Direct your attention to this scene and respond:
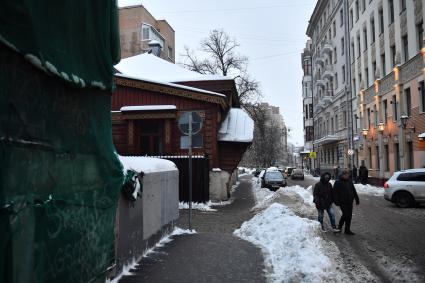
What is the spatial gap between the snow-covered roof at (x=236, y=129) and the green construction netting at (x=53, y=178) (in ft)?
49.6

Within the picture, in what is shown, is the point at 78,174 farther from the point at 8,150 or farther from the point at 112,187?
the point at 8,150

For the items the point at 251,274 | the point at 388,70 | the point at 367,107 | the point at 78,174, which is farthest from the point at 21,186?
the point at 367,107

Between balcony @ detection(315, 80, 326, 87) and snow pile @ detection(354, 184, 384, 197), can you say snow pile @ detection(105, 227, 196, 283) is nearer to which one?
snow pile @ detection(354, 184, 384, 197)

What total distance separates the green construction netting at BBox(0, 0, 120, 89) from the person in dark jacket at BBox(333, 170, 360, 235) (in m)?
7.43

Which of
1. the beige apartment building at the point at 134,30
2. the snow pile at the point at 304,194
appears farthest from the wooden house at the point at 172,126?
the beige apartment building at the point at 134,30

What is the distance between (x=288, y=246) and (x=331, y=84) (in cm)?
4948

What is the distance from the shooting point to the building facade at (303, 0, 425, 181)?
26484 mm

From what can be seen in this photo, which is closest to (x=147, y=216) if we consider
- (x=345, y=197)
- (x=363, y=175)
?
(x=345, y=197)

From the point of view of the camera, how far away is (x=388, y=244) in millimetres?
9414

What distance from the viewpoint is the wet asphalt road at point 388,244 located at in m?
6.94

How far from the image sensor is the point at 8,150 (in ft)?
10.5

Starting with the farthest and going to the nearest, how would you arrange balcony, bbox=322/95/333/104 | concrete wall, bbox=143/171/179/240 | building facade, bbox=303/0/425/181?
balcony, bbox=322/95/333/104 → building facade, bbox=303/0/425/181 → concrete wall, bbox=143/171/179/240

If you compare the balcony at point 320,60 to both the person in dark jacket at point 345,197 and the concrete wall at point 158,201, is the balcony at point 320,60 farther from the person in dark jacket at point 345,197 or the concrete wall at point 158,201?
the concrete wall at point 158,201

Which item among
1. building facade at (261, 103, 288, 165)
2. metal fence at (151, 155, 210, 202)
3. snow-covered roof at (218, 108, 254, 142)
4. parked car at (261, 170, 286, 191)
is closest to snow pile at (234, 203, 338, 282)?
metal fence at (151, 155, 210, 202)
